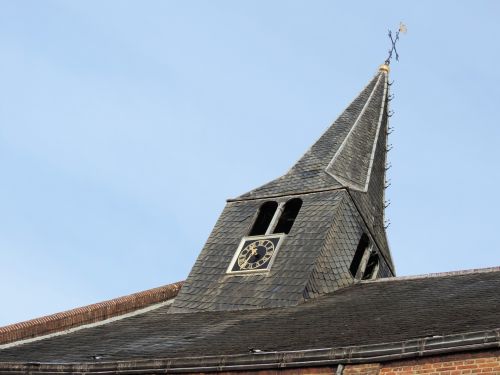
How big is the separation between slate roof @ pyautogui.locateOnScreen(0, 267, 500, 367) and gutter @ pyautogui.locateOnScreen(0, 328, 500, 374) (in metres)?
0.23

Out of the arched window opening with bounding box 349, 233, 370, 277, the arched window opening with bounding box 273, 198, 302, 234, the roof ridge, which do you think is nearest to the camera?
the roof ridge

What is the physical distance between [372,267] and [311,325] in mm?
7857

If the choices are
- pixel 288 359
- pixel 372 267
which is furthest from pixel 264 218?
pixel 288 359

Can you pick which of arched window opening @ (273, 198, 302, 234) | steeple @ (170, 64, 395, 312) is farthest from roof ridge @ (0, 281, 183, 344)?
arched window opening @ (273, 198, 302, 234)

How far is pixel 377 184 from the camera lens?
1149 inches

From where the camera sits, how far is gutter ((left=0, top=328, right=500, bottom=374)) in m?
15.4

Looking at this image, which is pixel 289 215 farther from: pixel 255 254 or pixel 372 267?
pixel 372 267

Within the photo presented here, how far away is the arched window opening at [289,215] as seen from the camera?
27172 millimetres

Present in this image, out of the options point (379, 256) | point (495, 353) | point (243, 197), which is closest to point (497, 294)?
point (495, 353)

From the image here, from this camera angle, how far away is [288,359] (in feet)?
56.7

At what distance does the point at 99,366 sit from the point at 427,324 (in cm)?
564

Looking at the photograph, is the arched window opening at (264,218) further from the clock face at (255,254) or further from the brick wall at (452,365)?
the brick wall at (452,365)

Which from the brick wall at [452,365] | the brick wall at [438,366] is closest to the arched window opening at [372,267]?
the brick wall at [438,366]

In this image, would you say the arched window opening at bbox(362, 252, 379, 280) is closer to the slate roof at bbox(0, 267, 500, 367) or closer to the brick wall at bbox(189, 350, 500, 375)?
the slate roof at bbox(0, 267, 500, 367)
